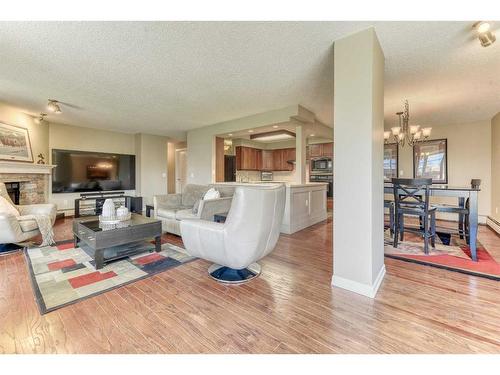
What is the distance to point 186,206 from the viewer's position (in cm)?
448

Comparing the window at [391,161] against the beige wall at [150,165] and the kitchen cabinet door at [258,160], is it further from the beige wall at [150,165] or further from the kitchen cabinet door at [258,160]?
the beige wall at [150,165]

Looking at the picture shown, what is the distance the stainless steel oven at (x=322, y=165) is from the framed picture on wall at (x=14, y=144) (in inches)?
292

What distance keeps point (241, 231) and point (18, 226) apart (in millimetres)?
3051

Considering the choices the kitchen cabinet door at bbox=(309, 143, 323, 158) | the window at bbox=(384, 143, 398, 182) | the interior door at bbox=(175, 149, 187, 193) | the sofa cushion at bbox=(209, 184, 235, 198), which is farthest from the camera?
the interior door at bbox=(175, 149, 187, 193)

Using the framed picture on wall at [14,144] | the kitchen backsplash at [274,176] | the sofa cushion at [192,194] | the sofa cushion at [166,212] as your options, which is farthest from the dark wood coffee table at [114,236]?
the kitchen backsplash at [274,176]

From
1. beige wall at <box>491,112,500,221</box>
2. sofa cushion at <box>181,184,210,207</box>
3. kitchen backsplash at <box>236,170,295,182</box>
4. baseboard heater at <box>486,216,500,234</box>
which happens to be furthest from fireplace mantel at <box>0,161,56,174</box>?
beige wall at <box>491,112,500,221</box>

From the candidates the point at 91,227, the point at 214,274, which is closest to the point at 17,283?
the point at 91,227

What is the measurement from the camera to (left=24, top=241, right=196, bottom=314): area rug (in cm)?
199

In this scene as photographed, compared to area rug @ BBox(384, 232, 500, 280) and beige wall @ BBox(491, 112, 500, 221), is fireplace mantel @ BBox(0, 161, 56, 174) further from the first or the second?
beige wall @ BBox(491, 112, 500, 221)

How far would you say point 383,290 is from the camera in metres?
2.10

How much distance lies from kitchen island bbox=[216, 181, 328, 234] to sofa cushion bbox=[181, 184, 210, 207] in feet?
1.91

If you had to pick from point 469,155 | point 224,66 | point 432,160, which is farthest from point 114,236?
point 469,155

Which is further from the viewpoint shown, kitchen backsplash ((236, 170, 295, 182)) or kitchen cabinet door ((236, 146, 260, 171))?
kitchen backsplash ((236, 170, 295, 182))
